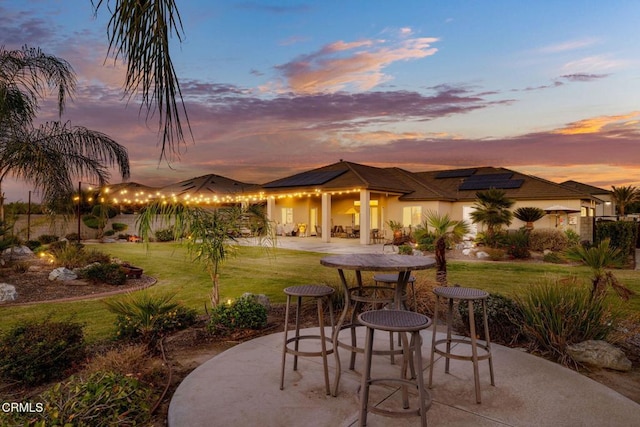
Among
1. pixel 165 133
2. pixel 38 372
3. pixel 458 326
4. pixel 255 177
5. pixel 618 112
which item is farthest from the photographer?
pixel 255 177

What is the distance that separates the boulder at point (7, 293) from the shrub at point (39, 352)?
490 cm

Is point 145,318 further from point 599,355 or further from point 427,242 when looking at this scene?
point 427,242

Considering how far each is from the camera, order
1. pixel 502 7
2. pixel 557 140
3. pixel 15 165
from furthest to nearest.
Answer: pixel 557 140 < pixel 15 165 < pixel 502 7

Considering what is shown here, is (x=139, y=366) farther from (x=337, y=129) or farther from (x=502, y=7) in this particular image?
(x=337, y=129)

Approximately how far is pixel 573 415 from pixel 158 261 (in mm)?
14161

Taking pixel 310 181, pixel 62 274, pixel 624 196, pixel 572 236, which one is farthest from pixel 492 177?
pixel 62 274

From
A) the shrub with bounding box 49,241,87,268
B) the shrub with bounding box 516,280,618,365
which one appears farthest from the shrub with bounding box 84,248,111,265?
the shrub with bounding box 516,280,618,365

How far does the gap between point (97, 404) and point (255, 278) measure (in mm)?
8175

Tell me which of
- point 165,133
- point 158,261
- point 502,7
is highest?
point 502,7

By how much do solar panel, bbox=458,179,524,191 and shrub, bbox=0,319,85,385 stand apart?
21.9 metres

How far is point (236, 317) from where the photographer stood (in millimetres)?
5281

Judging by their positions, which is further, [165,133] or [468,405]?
[468,405]

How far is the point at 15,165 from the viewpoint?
9.05m

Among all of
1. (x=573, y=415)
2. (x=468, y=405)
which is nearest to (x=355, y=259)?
(x=468, y=405)
